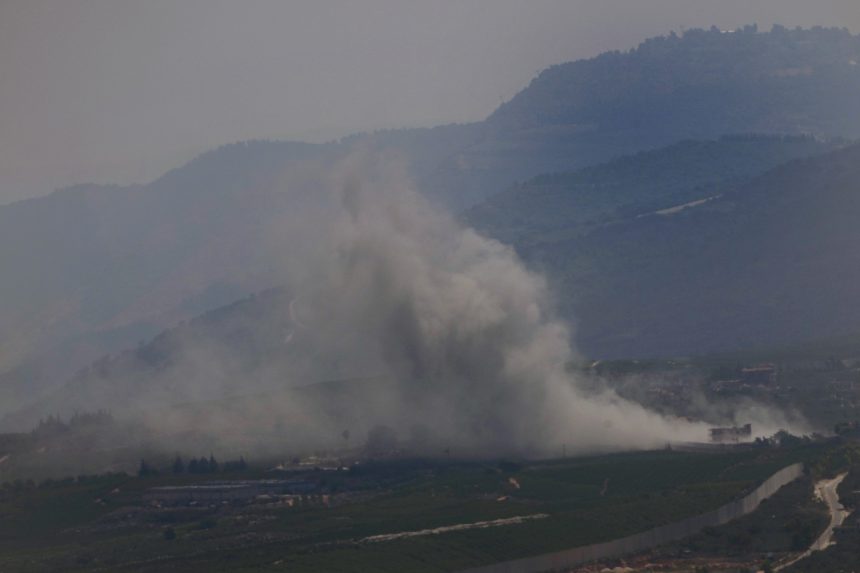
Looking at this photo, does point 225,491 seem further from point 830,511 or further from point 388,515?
point 830,511

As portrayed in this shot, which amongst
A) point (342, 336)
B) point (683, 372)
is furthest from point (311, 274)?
point (683, 372)

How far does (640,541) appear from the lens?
88.8m

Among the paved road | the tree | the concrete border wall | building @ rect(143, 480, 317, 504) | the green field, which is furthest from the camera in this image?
the tree

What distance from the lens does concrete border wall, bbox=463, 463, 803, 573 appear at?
8375 centimetres

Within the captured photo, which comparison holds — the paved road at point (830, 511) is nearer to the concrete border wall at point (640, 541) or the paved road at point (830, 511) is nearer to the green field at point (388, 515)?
the concrete border wall at point (640, 541)

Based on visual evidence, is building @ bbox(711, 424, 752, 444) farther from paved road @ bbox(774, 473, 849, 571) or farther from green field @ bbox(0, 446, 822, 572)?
paved road @ bbox(774, 473, 849, 571)

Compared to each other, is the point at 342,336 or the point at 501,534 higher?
the point at 342,336

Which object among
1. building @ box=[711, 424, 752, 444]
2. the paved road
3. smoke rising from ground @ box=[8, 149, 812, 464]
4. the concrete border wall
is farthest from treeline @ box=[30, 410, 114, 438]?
the paved road

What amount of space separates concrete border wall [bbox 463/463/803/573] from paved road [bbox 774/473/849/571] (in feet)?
8.00

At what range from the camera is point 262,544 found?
9069 cm

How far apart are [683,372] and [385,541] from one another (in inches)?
2761

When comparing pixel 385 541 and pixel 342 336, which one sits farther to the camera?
pixel 342 336

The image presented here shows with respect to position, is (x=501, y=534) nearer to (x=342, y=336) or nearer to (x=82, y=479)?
(x=82, y=479)

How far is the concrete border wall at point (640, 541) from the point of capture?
3297 inches
